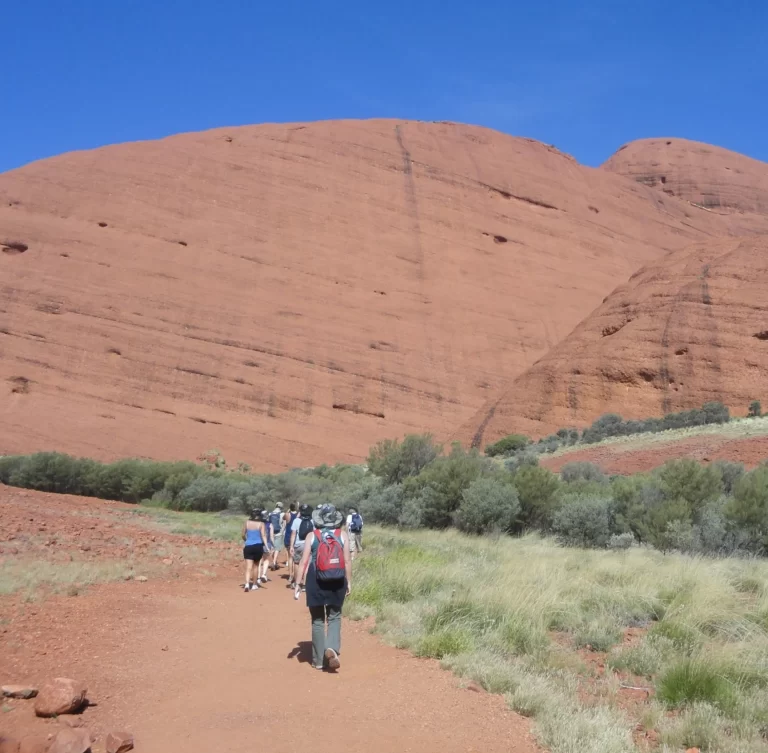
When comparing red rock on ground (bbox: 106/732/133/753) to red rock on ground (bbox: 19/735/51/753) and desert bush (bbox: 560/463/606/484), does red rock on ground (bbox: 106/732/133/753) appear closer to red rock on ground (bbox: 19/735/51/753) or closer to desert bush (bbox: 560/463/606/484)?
red rock on ground (bbox: 19/735/51/753)

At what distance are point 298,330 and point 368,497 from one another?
88.9 feet

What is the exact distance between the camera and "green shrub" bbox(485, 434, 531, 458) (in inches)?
1264

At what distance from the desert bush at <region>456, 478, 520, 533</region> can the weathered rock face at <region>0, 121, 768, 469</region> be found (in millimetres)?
24130

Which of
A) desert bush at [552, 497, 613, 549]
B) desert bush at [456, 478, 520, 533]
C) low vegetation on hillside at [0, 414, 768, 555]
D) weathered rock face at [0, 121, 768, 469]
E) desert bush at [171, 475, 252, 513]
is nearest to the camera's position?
low vegetation on hillside at [0, 414, 768, 555]

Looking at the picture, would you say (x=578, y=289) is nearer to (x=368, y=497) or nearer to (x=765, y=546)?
(x=368, y=497)

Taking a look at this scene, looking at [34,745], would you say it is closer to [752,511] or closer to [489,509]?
[752,511]

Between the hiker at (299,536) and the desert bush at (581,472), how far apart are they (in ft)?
35.6

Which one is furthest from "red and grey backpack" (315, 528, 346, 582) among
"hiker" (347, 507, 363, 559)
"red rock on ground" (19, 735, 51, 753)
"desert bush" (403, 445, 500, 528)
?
"desert bush" (403, 445, 500, 528)

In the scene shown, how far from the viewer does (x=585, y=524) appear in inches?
477

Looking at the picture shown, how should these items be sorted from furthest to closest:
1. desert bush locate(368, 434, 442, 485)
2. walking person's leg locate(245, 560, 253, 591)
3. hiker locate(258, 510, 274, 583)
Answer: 1. desert bush locate(368, 434, 442, 485)
2. hiker locate(258, 510, 274, 583)
3. walking person's leg locate(245, 560, 253, 591)

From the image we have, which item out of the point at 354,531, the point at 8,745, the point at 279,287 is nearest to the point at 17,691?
the point at 8,745

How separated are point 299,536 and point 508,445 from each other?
918 inches

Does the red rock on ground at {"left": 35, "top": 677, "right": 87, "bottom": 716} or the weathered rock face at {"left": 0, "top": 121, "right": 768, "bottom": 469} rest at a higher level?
the weathered rock face at {"left": 0, "top": 121, "right": 768, "bottom": 469}

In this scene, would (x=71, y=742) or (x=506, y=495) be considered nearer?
(x=71, y=742)
